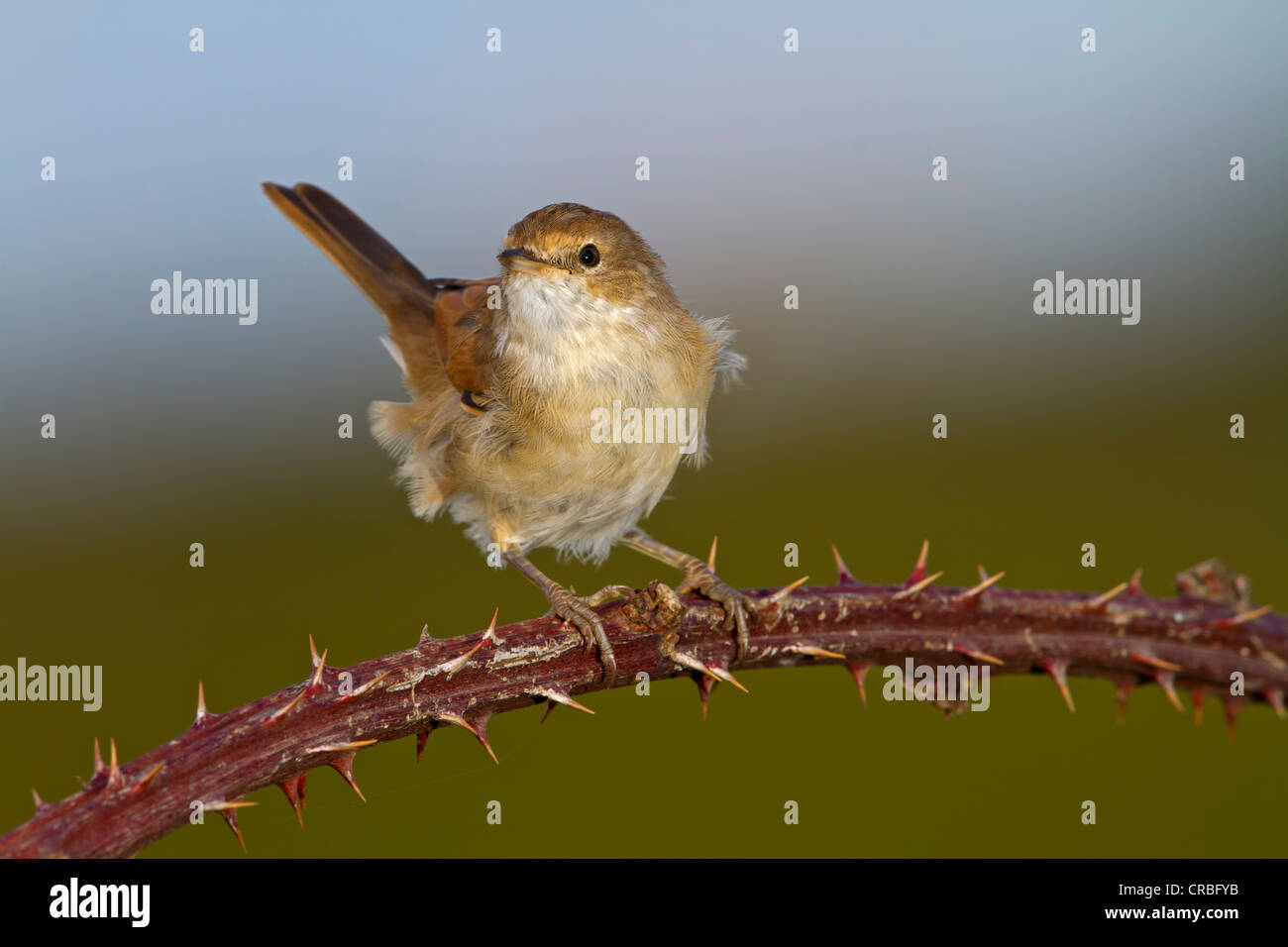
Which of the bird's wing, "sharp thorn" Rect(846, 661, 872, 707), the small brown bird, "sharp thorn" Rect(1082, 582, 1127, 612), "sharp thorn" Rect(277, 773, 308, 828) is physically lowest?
"sharp thorn" Rect(277, 773, 308, 828)

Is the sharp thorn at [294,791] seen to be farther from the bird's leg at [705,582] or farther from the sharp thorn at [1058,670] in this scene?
the sharp thorn at [1058,670]

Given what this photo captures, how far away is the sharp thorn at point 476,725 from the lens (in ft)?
8.17

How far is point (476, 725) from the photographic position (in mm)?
2625

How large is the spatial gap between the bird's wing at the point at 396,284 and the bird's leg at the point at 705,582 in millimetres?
1211

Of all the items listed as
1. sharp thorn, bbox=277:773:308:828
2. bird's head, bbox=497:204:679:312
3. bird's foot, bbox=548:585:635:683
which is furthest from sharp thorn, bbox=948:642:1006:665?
bird's head, bbox=497:204:679:312

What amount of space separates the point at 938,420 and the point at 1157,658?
5271 mm

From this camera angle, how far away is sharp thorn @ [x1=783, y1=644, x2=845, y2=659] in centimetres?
279

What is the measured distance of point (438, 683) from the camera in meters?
2.54

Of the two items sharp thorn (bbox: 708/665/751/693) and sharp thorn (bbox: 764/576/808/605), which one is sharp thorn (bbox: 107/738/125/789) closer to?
sharp thorn (bbox: 708/665/751/693)

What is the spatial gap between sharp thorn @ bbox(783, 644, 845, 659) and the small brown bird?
639 millimetres

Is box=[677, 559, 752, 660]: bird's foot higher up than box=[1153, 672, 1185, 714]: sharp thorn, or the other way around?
box=[677, 559, 752, 660]: bird's foot

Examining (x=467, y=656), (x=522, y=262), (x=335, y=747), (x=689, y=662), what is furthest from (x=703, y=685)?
(x=522, y=262)

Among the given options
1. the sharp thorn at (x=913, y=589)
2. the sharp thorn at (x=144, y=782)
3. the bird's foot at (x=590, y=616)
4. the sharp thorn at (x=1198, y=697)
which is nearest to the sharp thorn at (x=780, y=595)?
the sharp thorn at (x=913, y=589)

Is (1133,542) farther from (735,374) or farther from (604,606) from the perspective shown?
(604,606)
